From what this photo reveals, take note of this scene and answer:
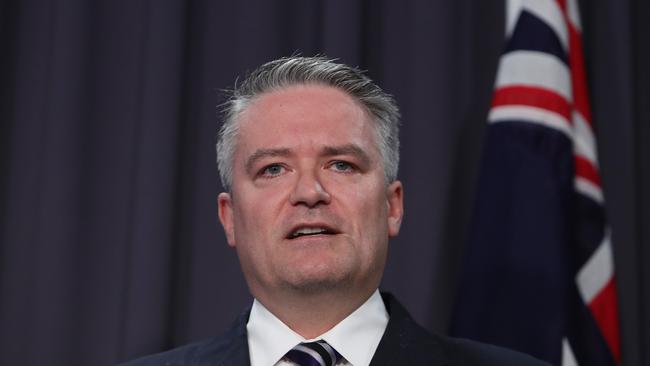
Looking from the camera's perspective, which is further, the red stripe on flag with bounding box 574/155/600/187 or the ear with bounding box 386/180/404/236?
the red stripe on flag with bounding box 574/155/600/187

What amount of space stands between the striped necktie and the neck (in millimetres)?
52

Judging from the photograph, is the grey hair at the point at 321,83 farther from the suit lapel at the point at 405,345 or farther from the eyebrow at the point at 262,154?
the suit lapel at the point at 405,345

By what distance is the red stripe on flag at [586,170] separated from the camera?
6.48 feet

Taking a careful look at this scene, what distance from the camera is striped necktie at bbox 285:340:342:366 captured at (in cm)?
144

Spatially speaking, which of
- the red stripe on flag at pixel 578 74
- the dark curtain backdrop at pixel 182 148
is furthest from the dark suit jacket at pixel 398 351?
the red stripe on flag at pixel 578 74

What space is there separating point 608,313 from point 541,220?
26 cm

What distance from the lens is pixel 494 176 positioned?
1.97m

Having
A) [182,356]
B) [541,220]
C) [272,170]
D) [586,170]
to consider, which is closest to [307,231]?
[272,170]

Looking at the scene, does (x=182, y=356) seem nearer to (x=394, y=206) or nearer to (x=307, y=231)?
(x=307, y=231)

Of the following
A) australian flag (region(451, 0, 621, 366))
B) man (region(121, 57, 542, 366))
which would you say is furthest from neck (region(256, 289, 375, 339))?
australian flag (region(451, 0, 621, 366))

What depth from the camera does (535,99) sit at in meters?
1.95

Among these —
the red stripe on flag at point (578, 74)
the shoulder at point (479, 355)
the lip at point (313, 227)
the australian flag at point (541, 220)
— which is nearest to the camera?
the lip at point (313, 227)

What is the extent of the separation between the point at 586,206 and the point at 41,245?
1263 mm

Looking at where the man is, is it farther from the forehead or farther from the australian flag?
the australian flag
